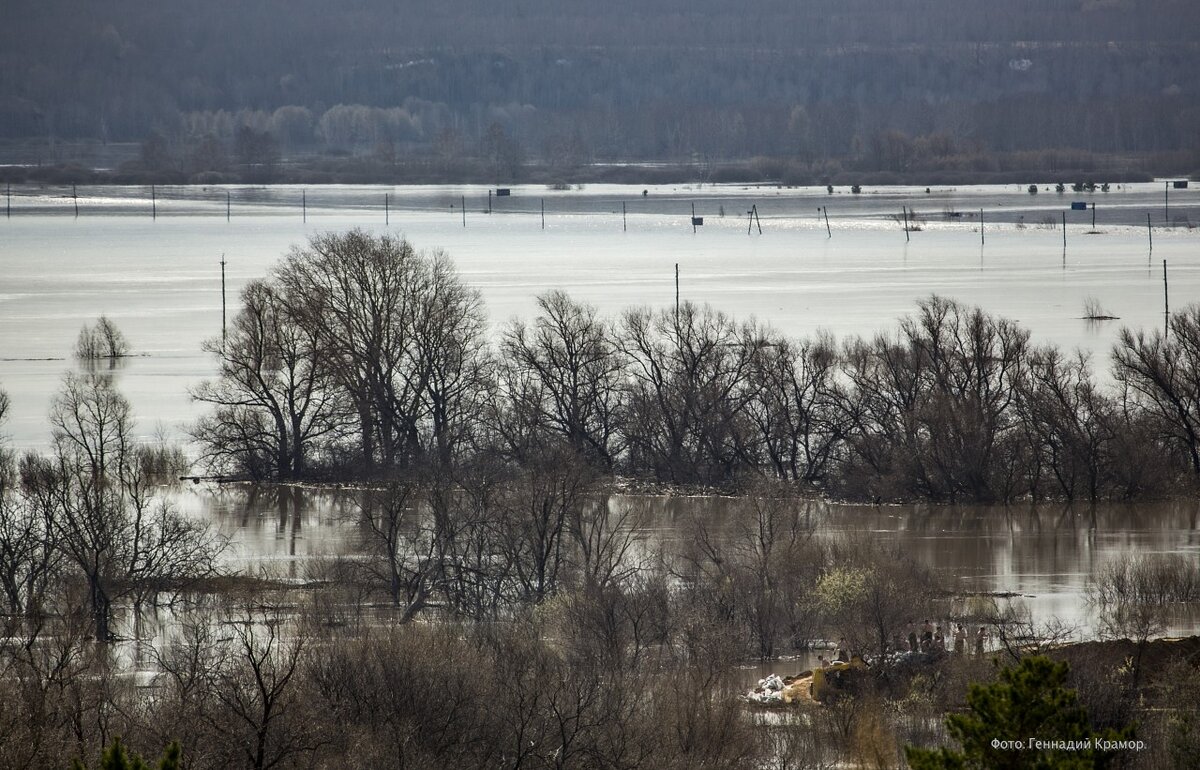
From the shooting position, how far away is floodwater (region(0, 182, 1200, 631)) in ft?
90.3

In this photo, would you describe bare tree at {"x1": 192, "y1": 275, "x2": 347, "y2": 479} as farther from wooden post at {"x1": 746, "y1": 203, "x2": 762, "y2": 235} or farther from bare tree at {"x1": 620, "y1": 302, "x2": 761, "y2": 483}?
wooden post at {"x1": 746, "y1": 203, "x2": 762, "y2": 235}

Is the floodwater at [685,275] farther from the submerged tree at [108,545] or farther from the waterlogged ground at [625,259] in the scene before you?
the submerged tree at [108,545]

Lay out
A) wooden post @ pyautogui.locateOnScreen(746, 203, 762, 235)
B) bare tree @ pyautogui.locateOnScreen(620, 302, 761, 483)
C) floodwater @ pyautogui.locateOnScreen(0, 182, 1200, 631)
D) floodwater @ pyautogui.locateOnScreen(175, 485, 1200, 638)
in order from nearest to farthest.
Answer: floodwater @ pyautogui.locateOnScreen(175, 485, 1200, 638)
floodwater @ pyautogui.locateOnScreen(0, 182, 1200, 631)
bare tree @ pyautogui.locateOnScreen(620, 302, 761, 483)
wooden post @ pyautogui.locateOnScreen(746, 203, 762, 235)

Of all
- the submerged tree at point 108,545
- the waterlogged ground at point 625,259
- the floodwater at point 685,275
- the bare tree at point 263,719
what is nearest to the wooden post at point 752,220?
the waterlogged ground at point 625,259

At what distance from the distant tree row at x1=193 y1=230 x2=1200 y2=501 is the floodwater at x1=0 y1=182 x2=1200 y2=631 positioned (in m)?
1.56

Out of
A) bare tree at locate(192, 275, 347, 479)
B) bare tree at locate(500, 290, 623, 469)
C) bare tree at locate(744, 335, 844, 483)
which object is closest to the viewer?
bare tree at locate(744, 335, 844, 483)

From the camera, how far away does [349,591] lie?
21.8 metres

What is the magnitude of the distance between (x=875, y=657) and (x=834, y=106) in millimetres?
165324

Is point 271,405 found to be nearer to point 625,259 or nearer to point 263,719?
point 263,719

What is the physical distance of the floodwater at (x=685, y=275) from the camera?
2753 centimetres

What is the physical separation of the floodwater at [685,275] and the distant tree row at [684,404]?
5.11ft

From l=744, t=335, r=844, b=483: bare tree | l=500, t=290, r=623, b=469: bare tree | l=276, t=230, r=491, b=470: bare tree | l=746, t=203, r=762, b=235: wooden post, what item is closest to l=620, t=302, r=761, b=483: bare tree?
l=744, t=335, r=844, b=483: bare tree

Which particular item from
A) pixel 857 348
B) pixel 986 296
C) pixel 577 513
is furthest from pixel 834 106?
pixel 577 513

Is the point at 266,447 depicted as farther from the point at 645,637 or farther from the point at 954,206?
the point at 954,206
